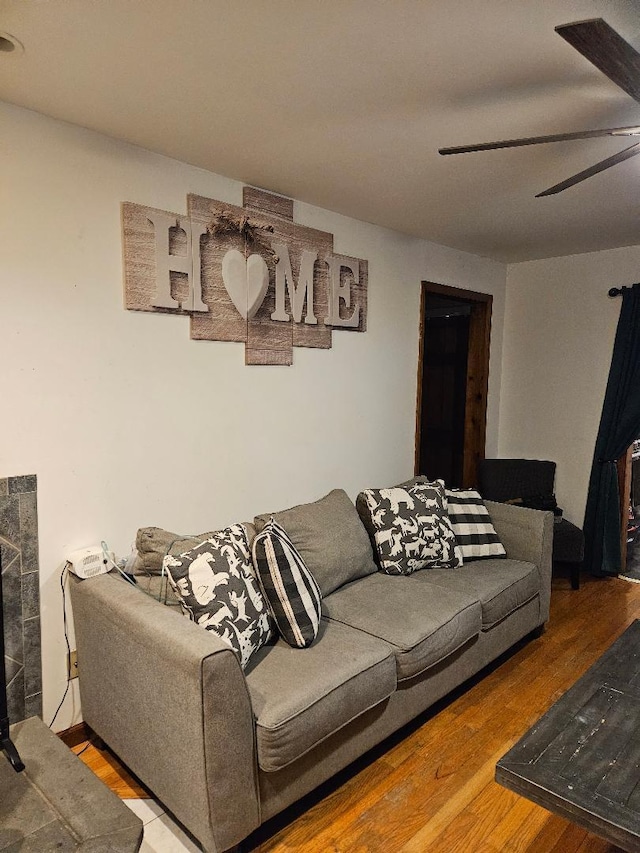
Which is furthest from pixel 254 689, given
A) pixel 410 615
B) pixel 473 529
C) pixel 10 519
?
pixel 473 529

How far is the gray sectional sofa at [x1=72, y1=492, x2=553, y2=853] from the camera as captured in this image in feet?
5.32

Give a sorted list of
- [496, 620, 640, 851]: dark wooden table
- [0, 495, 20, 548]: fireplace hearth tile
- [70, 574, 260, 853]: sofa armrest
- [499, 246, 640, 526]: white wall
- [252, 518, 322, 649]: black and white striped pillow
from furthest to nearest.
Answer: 1. [499, 246, 640, 526]: white wall
2. [252, 518, 322, 649]: black and white striped pillow
3. [0, 495, 20, 548]: fireplace hearth tile
4. [70, 574, 260, 853]: sofa armrest
5. [496, 620, 640, 851]: dark wooden table

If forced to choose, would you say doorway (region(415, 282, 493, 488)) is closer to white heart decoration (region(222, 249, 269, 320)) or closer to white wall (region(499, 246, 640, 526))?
white wall (region(499, 246, 640, 526))

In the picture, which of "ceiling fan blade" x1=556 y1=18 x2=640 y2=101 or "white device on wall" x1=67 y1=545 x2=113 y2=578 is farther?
"white device on wall" x1=67 y1=545 x2=113 y2=578

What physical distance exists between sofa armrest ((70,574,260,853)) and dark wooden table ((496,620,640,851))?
0.75 metres

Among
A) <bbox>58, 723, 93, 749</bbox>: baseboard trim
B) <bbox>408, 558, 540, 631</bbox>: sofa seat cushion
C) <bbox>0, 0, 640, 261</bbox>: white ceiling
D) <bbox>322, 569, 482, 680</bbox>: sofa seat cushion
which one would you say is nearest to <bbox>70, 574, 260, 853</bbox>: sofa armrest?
<bbox>58, 723, 93, 749</bbox>: baseboard trim

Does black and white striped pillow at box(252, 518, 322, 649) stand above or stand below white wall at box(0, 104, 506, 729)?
below

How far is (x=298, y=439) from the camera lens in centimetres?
300

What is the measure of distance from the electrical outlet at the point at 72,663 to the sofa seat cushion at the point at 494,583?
1564 millimetres

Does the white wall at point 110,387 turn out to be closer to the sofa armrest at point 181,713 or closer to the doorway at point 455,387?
the sofa armrest at point 181,713

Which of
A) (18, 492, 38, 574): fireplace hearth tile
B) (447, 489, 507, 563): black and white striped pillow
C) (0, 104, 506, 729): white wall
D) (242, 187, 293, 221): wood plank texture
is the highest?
(242, 187, 293, 221): wood plank texture

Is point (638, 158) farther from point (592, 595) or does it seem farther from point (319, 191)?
point (592, 595)

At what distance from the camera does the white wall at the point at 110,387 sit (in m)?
1.98

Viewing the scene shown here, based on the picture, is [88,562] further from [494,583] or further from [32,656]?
[494,583]
